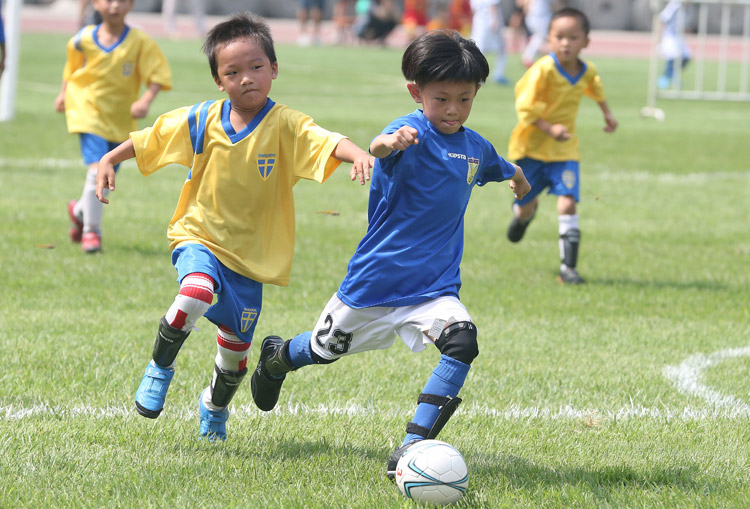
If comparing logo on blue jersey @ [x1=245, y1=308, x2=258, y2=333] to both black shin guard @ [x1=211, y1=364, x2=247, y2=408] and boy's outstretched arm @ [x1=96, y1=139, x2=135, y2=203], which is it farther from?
boy's outstretched arm @ [x1=96, y1=139, x2=135, y2=203]

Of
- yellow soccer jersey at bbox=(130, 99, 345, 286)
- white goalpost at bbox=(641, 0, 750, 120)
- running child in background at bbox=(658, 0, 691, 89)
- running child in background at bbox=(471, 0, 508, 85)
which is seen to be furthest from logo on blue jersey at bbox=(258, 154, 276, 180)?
running child in background at bbox=(471, 0, 508, 85)

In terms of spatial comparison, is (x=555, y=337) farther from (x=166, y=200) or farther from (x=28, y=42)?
(x=28, y=42)

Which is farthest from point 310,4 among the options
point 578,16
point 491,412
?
point 491,412

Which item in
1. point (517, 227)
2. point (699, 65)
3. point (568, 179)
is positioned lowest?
point (699, 65)

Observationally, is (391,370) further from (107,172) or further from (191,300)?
(107,172)

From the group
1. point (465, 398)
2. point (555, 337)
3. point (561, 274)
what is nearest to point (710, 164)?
point (561, 274)

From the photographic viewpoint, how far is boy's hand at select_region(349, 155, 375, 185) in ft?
12.3

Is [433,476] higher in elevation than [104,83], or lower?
lower

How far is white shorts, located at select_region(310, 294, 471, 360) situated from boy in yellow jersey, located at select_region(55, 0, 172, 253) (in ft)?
15.0

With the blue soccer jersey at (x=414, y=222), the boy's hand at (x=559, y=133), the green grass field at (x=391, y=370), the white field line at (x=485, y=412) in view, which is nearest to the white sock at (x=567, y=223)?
the green grass field at (x=391, y=370)

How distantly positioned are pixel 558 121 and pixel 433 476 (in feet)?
16.3

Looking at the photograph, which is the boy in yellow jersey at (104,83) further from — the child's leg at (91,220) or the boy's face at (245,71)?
the boy's face at (245,71)

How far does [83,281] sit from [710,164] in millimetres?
9294

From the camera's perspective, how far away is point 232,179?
4.38m
